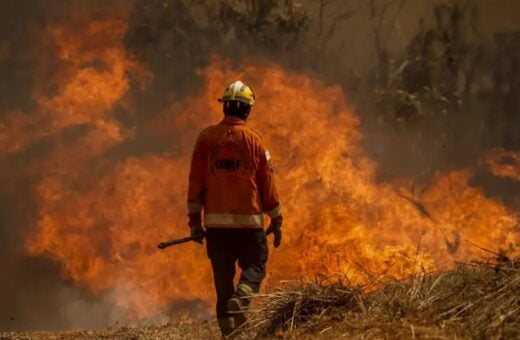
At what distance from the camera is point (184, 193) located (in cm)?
920

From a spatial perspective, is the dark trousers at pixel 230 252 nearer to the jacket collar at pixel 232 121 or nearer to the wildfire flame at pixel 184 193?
the jacket collar at pixel 232 121

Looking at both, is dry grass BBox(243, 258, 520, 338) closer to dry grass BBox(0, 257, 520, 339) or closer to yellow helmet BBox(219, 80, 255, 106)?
dry grass BBox(0, 257, 520, 339)

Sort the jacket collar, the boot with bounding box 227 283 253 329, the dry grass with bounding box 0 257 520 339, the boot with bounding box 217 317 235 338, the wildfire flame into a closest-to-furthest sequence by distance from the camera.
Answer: the dry grass with bounding box 0 257 520 339 → the boot with bounding box 227 283 253 329 → the boot with bounding box 217 317 235 338 → the jacket collar → the wildfire flame

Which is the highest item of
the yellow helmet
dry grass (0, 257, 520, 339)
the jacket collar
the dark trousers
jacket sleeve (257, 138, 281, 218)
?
the yellow helmet

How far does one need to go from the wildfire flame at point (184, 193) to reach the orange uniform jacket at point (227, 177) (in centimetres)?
319

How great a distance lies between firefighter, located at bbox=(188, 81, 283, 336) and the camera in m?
5.55

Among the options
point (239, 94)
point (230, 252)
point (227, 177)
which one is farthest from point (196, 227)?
point (239, 94)

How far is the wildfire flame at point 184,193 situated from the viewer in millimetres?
8727

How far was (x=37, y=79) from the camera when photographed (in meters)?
9.54

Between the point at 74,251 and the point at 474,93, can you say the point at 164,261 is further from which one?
the point at 474,93

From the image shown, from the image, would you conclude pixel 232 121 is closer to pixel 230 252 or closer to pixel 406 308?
pixel 230 252

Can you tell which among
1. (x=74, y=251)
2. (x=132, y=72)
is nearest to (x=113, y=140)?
(x=132, y=72)

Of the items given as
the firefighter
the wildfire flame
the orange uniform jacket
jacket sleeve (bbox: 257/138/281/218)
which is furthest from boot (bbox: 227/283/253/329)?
the wildfire flame

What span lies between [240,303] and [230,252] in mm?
600
